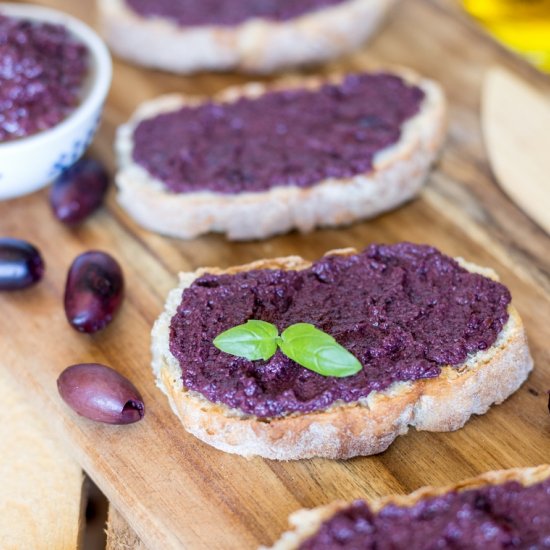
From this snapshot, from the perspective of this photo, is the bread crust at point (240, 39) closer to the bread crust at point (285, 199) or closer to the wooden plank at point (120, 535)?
the bread crust at point (285, 199)

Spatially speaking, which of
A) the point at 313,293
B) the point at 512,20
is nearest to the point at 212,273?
the point at 313,293

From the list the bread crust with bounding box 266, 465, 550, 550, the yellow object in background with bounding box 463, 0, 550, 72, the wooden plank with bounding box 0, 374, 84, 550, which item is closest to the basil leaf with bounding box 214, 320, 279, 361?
the bread crust with bounding box 266, 465, 550, 550

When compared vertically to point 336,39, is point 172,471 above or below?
below

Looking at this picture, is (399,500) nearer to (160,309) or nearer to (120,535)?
(120,535)

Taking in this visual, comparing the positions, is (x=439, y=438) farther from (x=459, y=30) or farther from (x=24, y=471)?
(x=459, y=30)

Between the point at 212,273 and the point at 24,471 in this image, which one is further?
the point at 212,273

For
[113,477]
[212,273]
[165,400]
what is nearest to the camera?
[113,477]

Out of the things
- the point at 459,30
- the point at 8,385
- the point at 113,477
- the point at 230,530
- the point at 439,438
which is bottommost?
the point at 8,385
